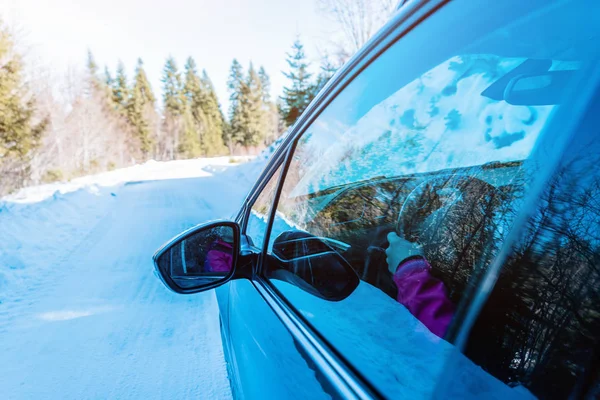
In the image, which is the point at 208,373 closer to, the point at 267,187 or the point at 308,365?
the point at 267,187

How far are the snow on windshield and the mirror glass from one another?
2.10 ft

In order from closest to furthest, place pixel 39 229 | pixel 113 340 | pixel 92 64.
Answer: pixel 113 340, pixel 39 229, pixel 92 64

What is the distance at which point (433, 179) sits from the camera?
2.92 ft

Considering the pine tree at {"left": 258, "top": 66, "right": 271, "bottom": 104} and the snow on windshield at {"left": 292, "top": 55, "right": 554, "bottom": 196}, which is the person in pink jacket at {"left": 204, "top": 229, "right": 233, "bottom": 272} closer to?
the snow on windshield at {"left": 292, "top": 55, "right": 554, "bottom": 196}

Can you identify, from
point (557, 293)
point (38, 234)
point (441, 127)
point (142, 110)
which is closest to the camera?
point (557, 293)

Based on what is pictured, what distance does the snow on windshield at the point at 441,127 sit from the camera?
29.2 inches

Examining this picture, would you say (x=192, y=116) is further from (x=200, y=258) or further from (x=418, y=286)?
(x=418, y=286)

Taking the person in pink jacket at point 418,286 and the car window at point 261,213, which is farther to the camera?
the car window at point 261,213

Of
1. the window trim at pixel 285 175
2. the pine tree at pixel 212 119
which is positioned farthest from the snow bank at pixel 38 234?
the pine tree at pixel 212 119

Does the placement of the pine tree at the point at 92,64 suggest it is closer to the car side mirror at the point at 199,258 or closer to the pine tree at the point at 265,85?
the pine tree at the point at 265,85

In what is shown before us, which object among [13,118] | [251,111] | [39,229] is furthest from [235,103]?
[39,229]

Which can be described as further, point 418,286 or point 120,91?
point 120,91

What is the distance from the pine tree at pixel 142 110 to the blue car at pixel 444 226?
5283 centimetres

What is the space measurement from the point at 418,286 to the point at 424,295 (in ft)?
0.09
